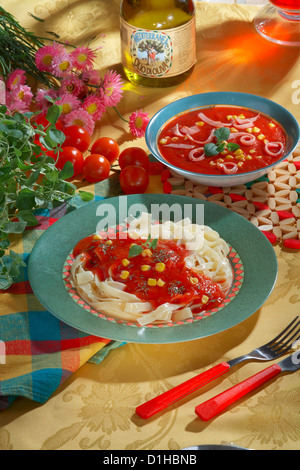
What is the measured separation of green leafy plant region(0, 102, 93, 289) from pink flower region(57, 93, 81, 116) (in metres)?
0.50

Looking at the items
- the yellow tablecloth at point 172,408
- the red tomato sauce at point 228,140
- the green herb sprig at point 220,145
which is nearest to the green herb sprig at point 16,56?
the red tomato sauce at point 228,140

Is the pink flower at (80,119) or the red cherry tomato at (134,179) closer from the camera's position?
the red cherry tomato at (134,179)

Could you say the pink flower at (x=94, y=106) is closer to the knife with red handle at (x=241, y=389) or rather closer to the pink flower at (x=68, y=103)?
the pink flower at (x=68, y=103)

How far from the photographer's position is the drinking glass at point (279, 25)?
311 cm

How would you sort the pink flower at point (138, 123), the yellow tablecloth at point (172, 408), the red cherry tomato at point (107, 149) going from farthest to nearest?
1. the pink flower at point (138, 123)
2. the red cherry tomato at point (107, 149)
3. the yellow tablecloth at point (172, 408)

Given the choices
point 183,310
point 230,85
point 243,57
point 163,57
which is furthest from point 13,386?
point 243,57

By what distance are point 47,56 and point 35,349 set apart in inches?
59.2

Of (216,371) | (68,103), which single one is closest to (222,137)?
(68,103)

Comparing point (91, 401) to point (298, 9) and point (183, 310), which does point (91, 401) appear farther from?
point (298, 9)

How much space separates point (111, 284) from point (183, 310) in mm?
241

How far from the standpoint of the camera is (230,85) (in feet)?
9.69

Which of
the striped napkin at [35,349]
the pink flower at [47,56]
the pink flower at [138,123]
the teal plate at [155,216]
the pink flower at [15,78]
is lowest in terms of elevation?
the striped napkin at [35,349]

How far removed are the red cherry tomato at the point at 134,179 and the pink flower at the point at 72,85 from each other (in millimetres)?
620

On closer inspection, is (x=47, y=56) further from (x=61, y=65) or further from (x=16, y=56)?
(x=16, y=56)
